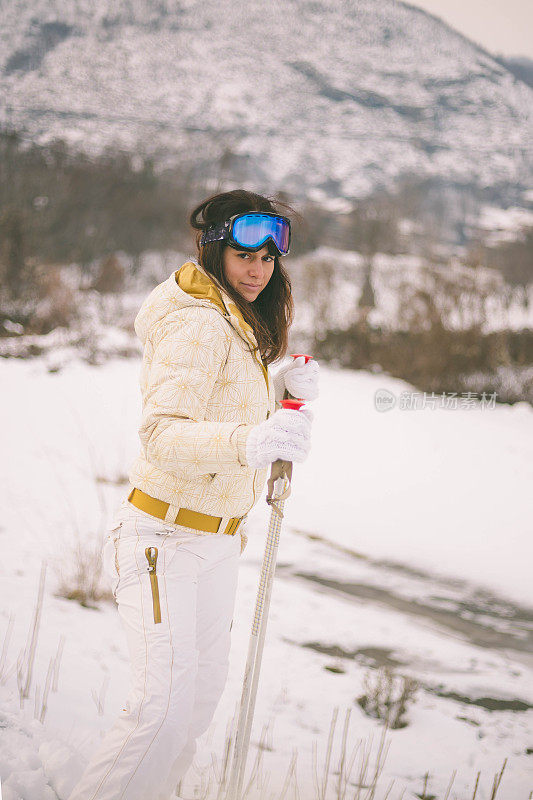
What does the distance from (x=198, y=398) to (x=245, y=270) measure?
471 millimetres

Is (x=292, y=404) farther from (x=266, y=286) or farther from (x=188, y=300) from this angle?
(x=266, y=286)

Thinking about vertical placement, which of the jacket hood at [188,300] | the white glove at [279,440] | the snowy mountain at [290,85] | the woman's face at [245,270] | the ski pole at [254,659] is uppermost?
the snowy mountain at [290,85]

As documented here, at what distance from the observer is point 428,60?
84375 mm

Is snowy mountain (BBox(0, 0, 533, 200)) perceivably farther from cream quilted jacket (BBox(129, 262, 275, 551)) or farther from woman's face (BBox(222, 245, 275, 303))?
cream quilted jacket (BBox(129, 262, 275, 551))

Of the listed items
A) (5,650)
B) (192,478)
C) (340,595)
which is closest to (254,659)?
(192,478)

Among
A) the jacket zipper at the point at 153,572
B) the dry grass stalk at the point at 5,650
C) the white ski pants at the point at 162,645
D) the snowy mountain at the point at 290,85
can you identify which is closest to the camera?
the white ski pants at the point at 162,645

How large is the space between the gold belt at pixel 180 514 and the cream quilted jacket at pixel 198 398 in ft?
0.04

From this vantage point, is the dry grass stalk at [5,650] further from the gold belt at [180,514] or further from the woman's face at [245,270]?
the woman's face at [245,270]

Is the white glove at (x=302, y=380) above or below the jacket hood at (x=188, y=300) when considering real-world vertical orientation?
below

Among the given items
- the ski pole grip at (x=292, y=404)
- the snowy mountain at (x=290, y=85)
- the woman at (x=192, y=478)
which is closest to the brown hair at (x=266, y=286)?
the woman at (x=192, y=478)

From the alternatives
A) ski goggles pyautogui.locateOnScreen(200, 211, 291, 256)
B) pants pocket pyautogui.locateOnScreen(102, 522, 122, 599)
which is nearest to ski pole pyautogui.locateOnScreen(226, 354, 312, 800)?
pants pocket pyautogui.locateOnScreen(102, 522, 122, 599)

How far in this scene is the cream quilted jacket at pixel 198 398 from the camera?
129 cm

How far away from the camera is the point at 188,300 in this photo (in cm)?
143
